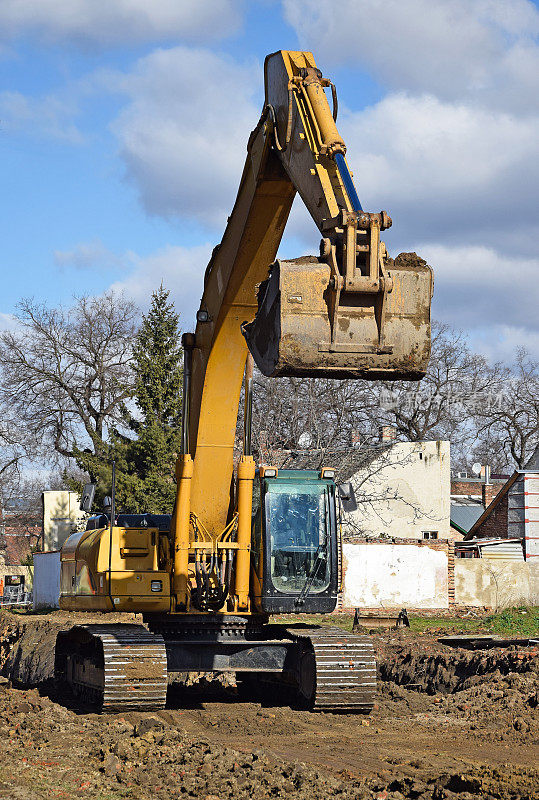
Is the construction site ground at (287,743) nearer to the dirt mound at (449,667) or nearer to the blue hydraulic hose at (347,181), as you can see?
the dirt mound at (449,667)

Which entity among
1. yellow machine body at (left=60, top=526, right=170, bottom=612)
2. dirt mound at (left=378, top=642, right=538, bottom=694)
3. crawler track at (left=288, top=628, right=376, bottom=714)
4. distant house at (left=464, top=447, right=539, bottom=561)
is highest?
distant house at (left=464, top=447, right=539, bottom=561)

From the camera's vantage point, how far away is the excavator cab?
36.0 ft

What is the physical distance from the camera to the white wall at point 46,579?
1238 inches

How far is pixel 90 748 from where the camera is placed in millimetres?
8758

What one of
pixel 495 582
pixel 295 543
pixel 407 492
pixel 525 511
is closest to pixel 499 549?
pixel 525 511

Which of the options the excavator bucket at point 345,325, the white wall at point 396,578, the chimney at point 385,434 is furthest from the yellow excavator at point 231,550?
the chimney at point 385,434

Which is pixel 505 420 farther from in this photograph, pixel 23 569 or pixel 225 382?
pixel 225 382

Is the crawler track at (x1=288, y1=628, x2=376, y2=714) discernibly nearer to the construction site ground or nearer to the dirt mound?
the construction site ground

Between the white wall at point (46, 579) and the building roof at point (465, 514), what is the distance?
19.1m

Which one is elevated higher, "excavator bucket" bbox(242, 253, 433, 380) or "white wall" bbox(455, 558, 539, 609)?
"excavator bucket" bbox(242, 253, 433, 380)

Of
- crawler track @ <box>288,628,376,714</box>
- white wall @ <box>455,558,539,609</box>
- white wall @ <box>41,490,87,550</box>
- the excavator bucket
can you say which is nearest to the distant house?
white wall @ <box>455,558,539,609</box>

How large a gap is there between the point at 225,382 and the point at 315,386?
25.7 meters

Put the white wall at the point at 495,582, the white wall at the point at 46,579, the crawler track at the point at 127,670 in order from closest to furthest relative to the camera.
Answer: the crawler track at the point at 127,670 → the white wall at the point at 495,582 → the white wall at the point at 46,579

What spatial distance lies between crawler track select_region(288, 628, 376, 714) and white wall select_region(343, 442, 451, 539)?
25136mm
